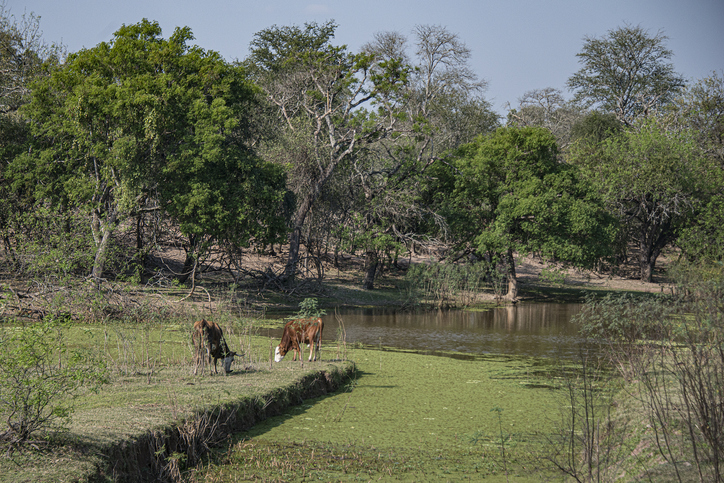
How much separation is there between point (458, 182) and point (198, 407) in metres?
24.3

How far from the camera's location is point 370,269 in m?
31.1

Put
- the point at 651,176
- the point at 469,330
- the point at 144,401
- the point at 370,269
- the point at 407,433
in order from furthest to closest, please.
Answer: the point at 651,176, the point at 370,269, the point at 469,330, the point at 407,433, the point at 144,401

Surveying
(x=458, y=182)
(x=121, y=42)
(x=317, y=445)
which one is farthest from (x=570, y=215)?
(x=317, y=445)

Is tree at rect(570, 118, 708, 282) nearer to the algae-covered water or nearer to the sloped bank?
the algae-covered water

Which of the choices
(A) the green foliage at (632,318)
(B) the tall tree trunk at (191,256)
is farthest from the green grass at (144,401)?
(B) the tall tree trunk at (191,256)

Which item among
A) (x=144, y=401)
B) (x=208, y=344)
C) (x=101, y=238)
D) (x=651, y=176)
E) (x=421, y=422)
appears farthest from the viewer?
(x=651, y=176)

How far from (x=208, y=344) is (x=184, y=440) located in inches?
131

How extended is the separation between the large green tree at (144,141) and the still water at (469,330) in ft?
17.6

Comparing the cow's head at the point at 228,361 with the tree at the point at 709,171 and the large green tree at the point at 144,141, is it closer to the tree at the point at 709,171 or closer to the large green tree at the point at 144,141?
the large green tree at the point at 144,141

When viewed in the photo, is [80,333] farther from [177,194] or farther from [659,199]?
[659,199]

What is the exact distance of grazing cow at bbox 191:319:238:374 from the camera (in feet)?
34.2

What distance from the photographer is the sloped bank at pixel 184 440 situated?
626 cm

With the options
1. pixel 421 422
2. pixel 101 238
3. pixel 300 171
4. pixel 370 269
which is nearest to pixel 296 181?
pixel 300 171

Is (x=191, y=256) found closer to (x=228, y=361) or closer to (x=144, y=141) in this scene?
(x=144, y=141)
